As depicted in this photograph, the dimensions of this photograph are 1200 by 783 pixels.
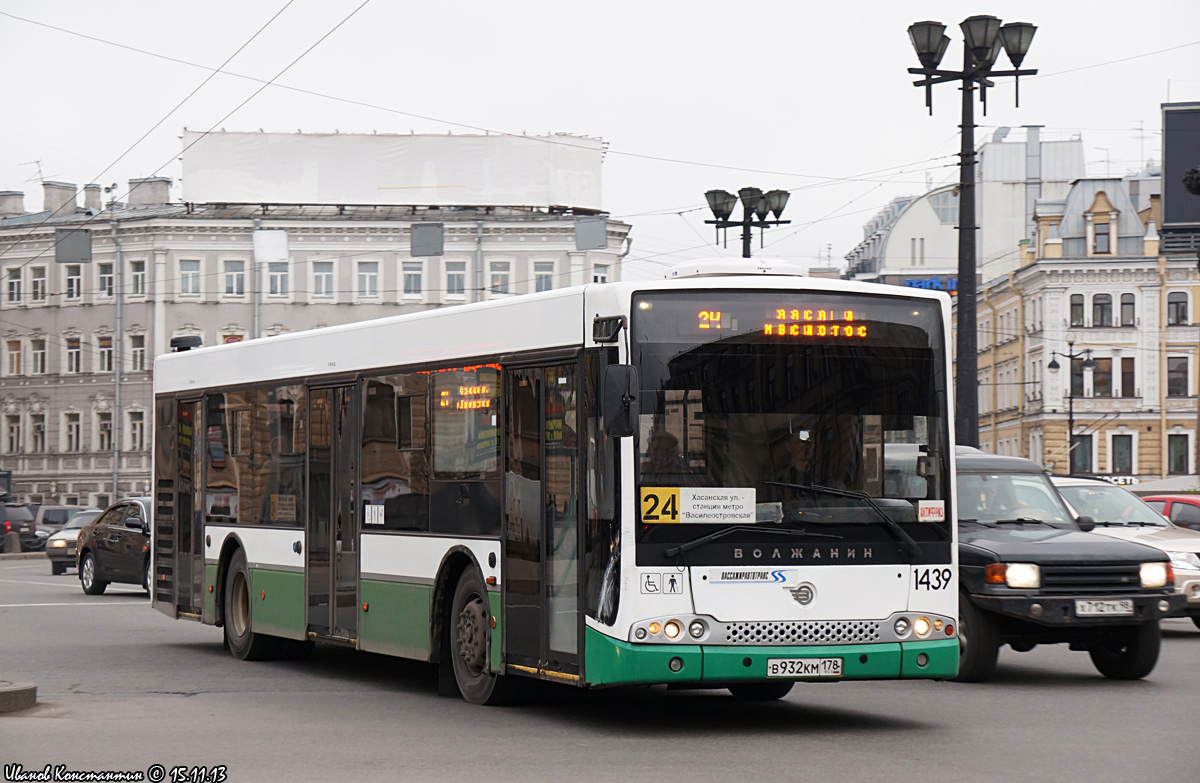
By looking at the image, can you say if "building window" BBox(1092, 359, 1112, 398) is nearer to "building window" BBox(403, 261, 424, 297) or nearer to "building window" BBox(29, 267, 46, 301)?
"building window" BBox(403, 261, 424, 297)

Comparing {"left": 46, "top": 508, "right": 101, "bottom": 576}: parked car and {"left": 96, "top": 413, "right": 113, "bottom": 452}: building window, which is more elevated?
{"left": 96, "top": 413, "right": 113, "bottom": 452}: building window

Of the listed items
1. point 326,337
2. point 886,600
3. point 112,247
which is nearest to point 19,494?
point 112,247

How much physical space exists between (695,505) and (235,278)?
2578 inches

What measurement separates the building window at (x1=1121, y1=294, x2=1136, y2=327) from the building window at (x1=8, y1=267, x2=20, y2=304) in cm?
4780

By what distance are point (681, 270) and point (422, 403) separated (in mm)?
2651

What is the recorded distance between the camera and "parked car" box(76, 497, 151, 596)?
28.7m

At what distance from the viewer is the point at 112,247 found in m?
75.1

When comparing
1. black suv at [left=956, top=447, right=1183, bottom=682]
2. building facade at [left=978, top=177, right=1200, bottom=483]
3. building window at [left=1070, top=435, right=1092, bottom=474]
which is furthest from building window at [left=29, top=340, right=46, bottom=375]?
black suv at [left=956, top=447, right=1183, bottom=682]

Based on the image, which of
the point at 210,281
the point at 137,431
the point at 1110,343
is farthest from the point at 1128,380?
the point at 137,431

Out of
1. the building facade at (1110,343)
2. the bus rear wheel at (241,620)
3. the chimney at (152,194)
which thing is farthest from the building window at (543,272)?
the bus rear wheel at (241,620)

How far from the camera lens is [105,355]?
75.9m

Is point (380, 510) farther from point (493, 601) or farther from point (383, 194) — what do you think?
point (383, 194)

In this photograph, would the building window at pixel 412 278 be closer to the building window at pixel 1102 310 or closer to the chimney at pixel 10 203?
the chimney at pixel 10 203

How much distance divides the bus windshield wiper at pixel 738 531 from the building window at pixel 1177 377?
73069 millimetres
